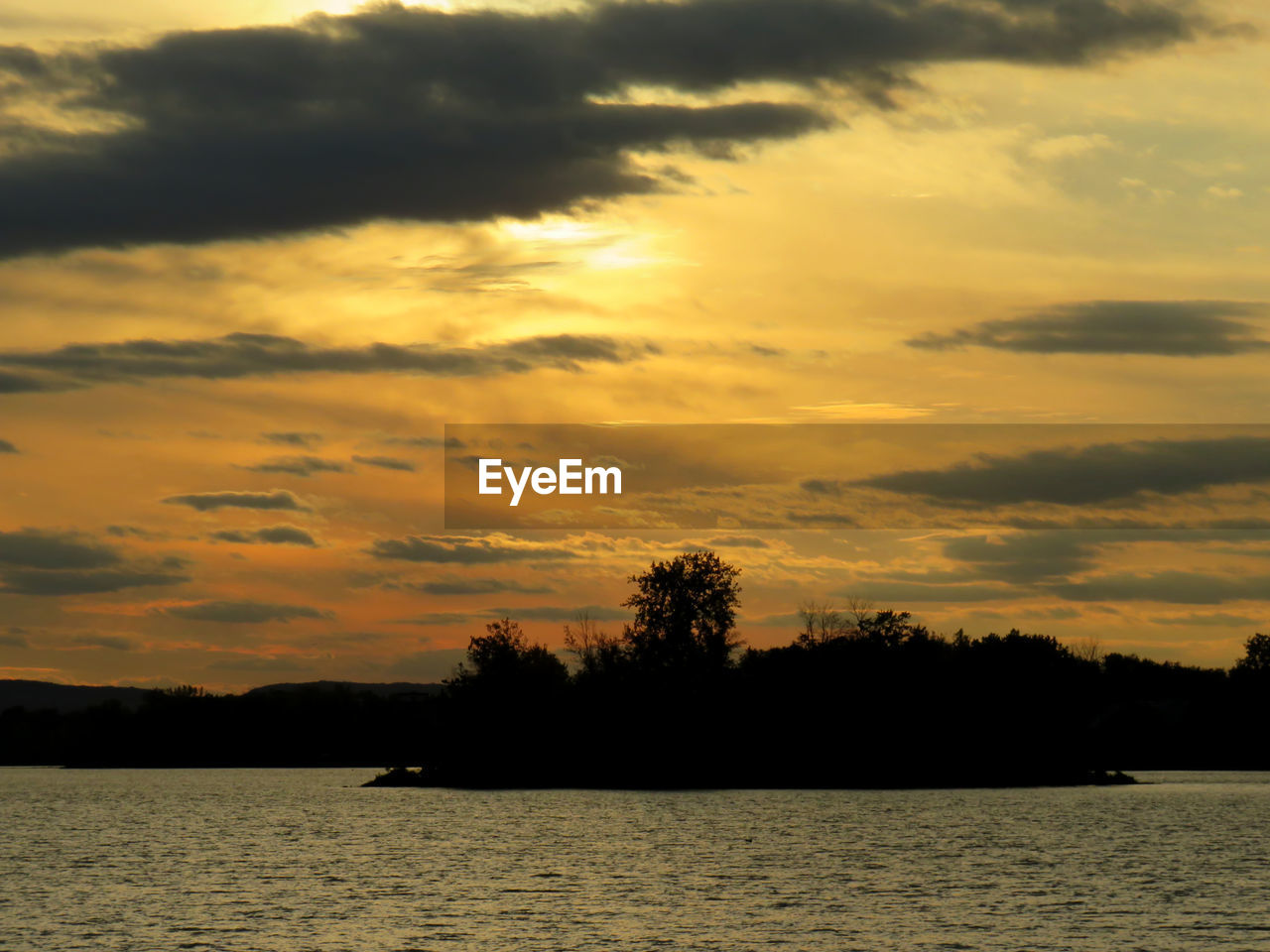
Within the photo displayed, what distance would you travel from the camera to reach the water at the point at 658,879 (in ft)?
225

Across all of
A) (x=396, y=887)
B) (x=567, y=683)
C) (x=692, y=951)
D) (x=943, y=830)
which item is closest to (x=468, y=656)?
(x=567, y=683)

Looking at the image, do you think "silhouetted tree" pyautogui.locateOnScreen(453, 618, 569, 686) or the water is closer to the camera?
the water

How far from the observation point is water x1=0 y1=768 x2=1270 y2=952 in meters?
68.7

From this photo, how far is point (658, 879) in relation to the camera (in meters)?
93.1

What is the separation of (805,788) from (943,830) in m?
64.7

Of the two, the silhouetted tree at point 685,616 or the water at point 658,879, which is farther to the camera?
the silhouetted tree at point 685,616

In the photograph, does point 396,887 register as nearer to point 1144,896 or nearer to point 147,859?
point 147,859

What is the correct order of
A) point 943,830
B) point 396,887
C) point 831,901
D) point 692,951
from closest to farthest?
point 692,951
point 831,901
point 396,887
point 943,830

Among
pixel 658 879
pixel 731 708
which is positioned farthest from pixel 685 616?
pixel 658 879

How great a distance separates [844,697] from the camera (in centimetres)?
17988

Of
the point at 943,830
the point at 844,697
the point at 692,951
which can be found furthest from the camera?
the point at 844,697

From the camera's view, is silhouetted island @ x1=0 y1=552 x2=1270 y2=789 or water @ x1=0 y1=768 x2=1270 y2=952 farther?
silhouetted island @ x1=0 y1=552 x2=1270 y2=789

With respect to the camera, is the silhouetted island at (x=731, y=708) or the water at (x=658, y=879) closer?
the water at (x=658, y=879)

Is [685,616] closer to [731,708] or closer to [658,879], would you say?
[731,708]
